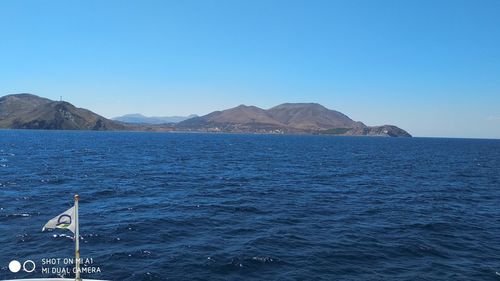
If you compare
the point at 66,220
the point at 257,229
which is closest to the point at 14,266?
the point at 66,220

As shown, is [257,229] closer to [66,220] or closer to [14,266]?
[14,266]

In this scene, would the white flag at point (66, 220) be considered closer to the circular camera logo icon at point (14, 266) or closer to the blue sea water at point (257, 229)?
the blue sea water at point (257, 229)

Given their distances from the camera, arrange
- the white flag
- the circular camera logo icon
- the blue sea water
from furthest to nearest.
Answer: the blue sea water, the circular camera logo icon, the white flag

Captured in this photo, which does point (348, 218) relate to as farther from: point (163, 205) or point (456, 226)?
point (163, 205)

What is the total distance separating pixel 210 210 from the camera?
153 feet

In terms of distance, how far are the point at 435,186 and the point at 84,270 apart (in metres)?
68.6

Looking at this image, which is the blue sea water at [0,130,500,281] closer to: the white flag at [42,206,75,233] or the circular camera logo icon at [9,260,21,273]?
the circular camera logo icon at [9,260,21,273]

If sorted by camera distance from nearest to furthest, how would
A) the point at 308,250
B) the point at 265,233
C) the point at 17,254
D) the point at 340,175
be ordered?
1. the point at 17,254
2. the point at 308,250
3. the point at 265,233
4. the point at 340,175

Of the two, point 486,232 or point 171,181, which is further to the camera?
point 171,181

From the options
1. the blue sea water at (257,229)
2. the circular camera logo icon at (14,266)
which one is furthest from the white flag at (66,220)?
the circular camera logo icon at (14,266)

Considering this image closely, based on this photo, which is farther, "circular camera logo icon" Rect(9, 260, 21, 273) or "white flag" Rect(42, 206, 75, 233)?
"circular camera logo icon" Rect(9, 260, 21, 273)

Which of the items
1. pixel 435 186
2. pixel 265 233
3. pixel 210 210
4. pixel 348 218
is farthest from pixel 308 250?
pixel 435 186

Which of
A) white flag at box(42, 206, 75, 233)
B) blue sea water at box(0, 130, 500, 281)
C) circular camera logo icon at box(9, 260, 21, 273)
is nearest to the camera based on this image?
white flag at box(42, 206, 75, 233)

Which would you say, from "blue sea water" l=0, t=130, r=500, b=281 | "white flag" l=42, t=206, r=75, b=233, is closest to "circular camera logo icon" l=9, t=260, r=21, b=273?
"blue sea water" l=0, t=130, r=500, b=281
